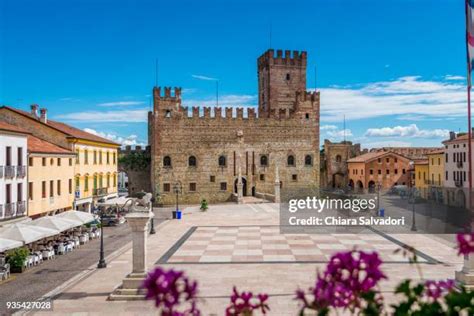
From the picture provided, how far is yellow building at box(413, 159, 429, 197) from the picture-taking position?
182ft

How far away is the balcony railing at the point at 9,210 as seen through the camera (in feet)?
76.8

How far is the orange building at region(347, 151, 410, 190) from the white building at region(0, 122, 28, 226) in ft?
152

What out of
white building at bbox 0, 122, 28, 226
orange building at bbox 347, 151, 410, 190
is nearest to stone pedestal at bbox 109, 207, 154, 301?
white building at bbox 0, 122, 28, 226

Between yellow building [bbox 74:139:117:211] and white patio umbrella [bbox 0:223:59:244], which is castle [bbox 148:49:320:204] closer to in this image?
yellow building [bbox 74:139:117:211]

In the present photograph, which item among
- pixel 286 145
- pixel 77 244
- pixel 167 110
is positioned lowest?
pixel 77 244

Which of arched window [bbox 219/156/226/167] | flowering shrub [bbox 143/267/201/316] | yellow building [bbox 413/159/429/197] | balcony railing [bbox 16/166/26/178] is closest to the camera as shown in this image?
flowering shrub [bbox 143/267/201/316]

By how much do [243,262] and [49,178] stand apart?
1711 cm

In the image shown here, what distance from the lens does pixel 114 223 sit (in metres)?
32.4

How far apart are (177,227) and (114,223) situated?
17.6 ft

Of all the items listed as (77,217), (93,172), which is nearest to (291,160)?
(93,172)

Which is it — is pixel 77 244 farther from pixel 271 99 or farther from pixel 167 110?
pixel 271 99

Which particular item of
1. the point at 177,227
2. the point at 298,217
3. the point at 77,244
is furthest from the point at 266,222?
the point at 77,244

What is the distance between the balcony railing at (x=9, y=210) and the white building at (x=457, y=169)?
3647 centimetres

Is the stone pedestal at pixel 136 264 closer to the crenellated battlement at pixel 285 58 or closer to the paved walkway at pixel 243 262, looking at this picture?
the paved walkway at pixel 243 262
